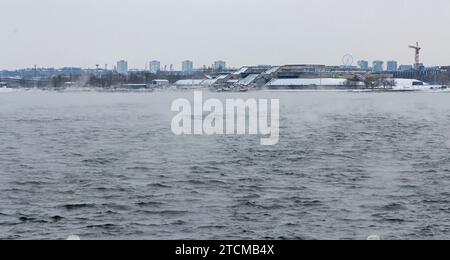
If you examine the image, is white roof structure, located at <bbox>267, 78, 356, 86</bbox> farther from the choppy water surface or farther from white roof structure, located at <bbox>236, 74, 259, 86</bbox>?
the choppy water surface

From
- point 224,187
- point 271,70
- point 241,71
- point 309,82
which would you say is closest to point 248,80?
point 271,70

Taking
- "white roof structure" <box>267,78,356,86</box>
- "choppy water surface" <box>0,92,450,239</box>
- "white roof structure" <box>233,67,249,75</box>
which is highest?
"white roof structure" <box>233,67,249,75</box>

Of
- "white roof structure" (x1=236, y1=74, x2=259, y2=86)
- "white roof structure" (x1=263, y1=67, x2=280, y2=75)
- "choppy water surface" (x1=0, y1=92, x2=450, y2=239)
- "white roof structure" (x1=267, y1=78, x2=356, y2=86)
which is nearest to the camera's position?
"choppy water surface" (x1=0, y1=92, x2=450, y2=239)

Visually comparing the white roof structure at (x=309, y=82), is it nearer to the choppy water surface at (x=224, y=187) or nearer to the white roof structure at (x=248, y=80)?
the white roof structure at (x=248, y=80)

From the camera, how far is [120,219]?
29.9ft

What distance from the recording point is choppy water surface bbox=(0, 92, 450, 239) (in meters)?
8.66

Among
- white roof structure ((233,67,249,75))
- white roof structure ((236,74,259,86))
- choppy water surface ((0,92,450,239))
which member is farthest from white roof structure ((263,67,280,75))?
choppy water surface ((0,92,450,239))

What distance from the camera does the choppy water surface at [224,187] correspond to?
8664mm

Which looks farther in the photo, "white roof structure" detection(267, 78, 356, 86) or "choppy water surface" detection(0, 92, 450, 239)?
"white roof structure" detection(267, 78, 356, 86)

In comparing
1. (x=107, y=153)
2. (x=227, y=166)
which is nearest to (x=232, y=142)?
(x=107, y=153)

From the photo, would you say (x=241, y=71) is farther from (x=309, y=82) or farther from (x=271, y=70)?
(x=309, y=82)

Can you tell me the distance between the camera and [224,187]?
38.1ft

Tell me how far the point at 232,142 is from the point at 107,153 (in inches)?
173
